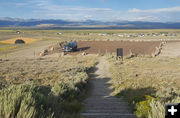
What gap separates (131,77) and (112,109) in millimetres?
9904

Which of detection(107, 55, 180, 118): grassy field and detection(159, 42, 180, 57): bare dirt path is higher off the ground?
detection(107, 55, 180, 118): grassy field

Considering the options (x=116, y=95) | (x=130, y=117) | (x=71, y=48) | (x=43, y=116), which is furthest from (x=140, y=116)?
(x=71, y=48)

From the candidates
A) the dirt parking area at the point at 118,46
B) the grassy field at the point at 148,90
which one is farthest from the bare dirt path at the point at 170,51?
the grassy field at the point at 148,90

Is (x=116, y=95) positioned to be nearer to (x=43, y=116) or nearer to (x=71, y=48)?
(x=43, y=116)

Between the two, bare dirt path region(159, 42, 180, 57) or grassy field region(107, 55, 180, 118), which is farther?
bare dirt path region(159, 42, 180, 57)

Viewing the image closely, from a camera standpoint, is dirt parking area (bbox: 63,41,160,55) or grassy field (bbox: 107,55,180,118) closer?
grassy field (bbox: 107,55,180,118)

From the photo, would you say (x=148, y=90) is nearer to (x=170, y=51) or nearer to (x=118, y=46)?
(x=170, y=51)

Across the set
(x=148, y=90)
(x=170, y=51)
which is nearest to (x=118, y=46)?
(x=170, y=51)

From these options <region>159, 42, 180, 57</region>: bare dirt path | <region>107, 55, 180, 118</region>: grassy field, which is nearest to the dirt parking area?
<region>159, 42, 180, 57</region>: bare dirt path

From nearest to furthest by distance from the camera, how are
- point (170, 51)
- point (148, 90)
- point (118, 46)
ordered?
point (148, 90) < point (170, 51) < point (118, 46)

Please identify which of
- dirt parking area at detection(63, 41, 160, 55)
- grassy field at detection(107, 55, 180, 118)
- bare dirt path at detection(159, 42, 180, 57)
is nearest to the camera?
grassy field at detection(107, 55, 180, 118)

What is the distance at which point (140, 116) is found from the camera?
593cm

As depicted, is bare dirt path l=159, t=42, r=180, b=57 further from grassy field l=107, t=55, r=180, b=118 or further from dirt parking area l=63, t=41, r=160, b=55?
grassy field l=107, t=55, r=180, b=118

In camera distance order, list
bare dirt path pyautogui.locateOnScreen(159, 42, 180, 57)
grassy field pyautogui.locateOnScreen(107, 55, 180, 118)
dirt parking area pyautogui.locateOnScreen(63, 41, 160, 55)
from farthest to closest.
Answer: dirt parking area pyautogui.locateOnScreen(63, 41, 160, 55), bare dirt path pyautogui.locateOnScreen(159, 42, 180, 57), grassy field pyautogui.locateOnScreen(107, 55, 180, 118)
